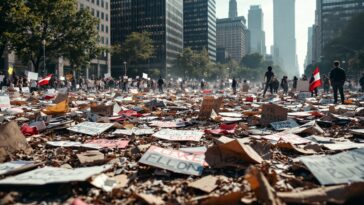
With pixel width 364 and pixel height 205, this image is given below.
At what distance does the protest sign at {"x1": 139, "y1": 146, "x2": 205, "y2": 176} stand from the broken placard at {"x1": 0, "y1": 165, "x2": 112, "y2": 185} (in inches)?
24.8

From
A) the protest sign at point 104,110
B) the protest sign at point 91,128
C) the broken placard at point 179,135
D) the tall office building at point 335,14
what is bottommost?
the broken placard at point 179,135

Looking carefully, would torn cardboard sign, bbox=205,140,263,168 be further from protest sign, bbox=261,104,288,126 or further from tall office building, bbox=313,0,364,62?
tall office building, bbox=313,0,364,62

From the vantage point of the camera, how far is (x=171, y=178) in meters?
4.11

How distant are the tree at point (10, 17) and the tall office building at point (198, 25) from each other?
431ft

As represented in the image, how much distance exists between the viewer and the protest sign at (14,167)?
4.19m

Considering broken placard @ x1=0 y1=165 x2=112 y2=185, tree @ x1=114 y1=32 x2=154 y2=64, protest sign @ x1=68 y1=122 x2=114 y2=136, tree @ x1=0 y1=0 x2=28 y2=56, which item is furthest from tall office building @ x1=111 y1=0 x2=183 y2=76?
broken placard @ x1=0 y1=165 x2=112 y2=185

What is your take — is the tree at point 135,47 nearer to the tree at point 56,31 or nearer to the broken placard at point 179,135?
the tree at point 56,31

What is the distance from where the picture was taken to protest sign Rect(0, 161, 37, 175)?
419 cm

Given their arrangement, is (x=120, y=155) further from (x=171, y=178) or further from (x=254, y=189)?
(x=254, y=189)

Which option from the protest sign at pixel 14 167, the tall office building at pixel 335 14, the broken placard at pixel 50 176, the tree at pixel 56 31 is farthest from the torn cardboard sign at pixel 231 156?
the tall office building at pixel 335 14

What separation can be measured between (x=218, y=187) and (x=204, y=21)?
164 m

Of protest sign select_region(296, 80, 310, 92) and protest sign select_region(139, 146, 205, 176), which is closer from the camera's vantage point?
protest sign select_region(139, 146, 205, 176)

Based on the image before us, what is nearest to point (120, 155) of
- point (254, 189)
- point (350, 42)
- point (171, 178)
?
point (171, 178)

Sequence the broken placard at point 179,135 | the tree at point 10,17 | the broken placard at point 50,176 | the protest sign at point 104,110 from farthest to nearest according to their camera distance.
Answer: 1. the tree at point 10,17
2. the protest sign at point 104,110
3. the broken placard at point 179,135
4. the broken placard at point 50,176
